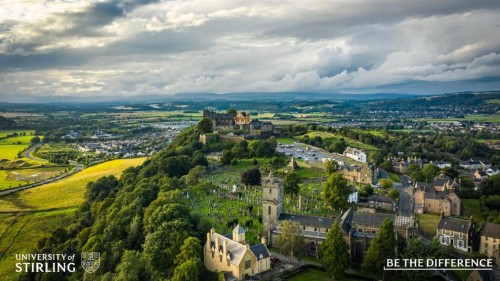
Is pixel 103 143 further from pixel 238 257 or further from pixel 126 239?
pixel 238 257

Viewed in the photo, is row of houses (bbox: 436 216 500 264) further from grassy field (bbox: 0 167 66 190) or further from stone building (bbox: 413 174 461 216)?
grassy field (bbox: 0 167 66 190)

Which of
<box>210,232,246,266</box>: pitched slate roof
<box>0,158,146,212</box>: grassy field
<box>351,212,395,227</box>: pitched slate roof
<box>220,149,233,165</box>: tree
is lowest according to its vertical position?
<box>0,158,146,212</box>: grassy field

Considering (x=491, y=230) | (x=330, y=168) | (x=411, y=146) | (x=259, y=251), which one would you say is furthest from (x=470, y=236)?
(x=411, y=146)

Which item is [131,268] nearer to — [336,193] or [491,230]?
[336,193]

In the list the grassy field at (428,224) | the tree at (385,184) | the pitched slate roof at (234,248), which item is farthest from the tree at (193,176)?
the grassy field at (428,224)

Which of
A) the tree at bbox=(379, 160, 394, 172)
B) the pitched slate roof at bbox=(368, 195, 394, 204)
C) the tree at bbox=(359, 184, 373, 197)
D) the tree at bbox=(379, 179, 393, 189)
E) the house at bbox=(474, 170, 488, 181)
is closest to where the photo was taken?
the pitched slate roof at bbox=(368, 195, 394, 204)

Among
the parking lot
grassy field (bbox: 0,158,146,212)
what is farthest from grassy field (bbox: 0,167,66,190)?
the parking lot
